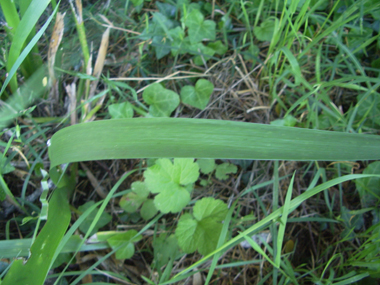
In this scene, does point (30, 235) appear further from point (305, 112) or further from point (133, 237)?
point (305, 112)

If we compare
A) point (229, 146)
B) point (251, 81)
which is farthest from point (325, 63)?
point (229, 146)

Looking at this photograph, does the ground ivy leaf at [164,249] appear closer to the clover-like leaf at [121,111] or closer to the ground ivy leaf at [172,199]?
the ground ivy leaf at [172,199]

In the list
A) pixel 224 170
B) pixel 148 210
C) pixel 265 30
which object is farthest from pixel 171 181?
pixel 265 30

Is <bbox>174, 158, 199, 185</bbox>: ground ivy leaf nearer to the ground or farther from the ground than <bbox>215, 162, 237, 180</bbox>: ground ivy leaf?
farther from the ground

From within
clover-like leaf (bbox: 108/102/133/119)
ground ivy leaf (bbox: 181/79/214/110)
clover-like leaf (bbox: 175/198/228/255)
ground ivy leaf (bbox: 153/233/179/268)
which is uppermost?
clover-like leaf (bbox: 108/102/133/119)

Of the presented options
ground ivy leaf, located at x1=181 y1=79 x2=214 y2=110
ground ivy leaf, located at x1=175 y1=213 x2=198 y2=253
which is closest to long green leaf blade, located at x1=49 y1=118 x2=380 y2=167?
ground ivy leaf, located at x1=175 y1=213 x2=198 y2=253

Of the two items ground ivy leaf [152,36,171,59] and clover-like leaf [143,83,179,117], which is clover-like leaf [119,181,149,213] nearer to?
clover-like leaf [143,83,179,117]

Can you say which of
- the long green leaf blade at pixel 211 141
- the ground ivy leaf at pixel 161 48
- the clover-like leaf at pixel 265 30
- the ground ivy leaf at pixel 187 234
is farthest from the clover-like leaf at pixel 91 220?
the clover-like leaf at pixel 265 30
